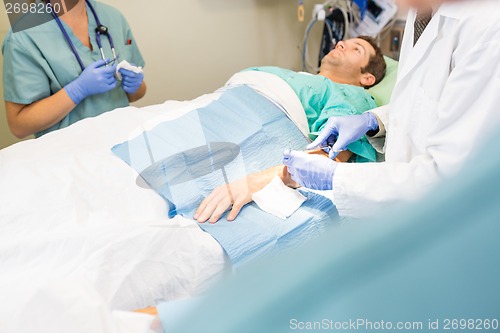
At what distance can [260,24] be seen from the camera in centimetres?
287

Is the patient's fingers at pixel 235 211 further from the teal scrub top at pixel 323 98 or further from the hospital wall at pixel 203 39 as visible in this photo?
the hospital wall at pixel 203 39

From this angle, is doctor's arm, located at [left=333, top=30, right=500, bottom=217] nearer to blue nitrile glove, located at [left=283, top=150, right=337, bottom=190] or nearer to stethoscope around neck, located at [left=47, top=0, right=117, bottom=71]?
blue nitrile glove, located at [left=283, top=150, right=337, bottom=190]

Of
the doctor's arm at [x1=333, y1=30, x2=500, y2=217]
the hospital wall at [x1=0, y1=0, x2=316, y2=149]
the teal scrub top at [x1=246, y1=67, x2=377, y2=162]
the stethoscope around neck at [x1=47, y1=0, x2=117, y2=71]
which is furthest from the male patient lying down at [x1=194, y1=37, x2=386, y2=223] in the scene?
the hospital wall at [x1=0, y1=0, x2=316, y2=149]

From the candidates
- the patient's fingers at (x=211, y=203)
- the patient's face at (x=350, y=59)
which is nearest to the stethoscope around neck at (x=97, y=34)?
the patient's fingers at (x=211, y=203)

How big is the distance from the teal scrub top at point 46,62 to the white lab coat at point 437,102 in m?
1.31

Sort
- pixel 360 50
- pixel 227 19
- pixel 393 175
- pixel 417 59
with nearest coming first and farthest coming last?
pixel 393 175 < pixel 417 59 < pixel 360 50 < pixel 227 19

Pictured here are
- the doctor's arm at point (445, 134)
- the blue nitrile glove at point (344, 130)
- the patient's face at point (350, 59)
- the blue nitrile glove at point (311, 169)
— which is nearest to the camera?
the doctor's arm at point (445, 134)

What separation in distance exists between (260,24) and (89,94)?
60.3 inches

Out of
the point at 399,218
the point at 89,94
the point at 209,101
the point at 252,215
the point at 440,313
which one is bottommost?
A: the point at 252,215

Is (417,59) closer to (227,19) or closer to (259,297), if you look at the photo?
(259,297)

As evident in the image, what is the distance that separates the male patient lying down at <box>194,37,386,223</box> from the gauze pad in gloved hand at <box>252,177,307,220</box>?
35 millimetres

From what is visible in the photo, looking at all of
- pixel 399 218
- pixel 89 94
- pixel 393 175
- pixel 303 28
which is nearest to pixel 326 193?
pixel 393 175

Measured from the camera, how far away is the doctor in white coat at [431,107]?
31.0 inches

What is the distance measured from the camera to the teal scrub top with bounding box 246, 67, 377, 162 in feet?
5.62
